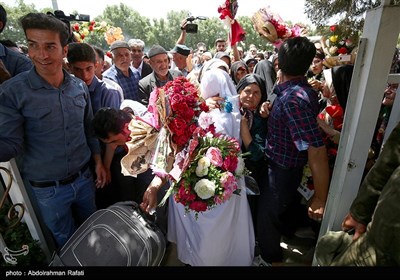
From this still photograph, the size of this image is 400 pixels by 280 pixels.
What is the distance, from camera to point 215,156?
1703 mm

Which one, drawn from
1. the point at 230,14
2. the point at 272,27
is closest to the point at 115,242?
the point at 272,27

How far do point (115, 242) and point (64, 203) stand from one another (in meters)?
0.69

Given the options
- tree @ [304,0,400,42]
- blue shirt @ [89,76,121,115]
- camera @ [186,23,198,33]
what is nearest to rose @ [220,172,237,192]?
tree @ [304,0,400,42]

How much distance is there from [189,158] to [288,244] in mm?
1908

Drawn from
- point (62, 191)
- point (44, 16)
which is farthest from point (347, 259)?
point (44, 16)

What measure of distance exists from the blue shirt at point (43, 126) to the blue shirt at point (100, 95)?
0.41 meters

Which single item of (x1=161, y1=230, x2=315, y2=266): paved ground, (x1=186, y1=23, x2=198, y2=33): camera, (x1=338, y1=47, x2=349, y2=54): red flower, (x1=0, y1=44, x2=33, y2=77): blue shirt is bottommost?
(x1=161, y1=230, x2=315, y2=266): paved ground

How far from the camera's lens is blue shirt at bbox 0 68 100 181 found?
5.74 feet

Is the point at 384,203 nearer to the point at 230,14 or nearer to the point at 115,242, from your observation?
the point at 115,242

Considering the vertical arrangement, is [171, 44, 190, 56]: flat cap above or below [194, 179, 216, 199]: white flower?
Result: above

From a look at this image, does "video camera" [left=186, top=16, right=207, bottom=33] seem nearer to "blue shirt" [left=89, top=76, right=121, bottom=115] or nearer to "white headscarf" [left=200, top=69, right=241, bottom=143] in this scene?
"blue shirt" [left=89, top=76, right=121, bottom=115]

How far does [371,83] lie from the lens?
58.1 inches

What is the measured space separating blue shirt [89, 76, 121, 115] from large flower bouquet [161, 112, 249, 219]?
1.36 m

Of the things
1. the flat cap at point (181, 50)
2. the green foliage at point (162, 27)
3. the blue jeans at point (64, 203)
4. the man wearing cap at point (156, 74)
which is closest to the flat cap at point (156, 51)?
the man wearing cap at point (156, 74)
